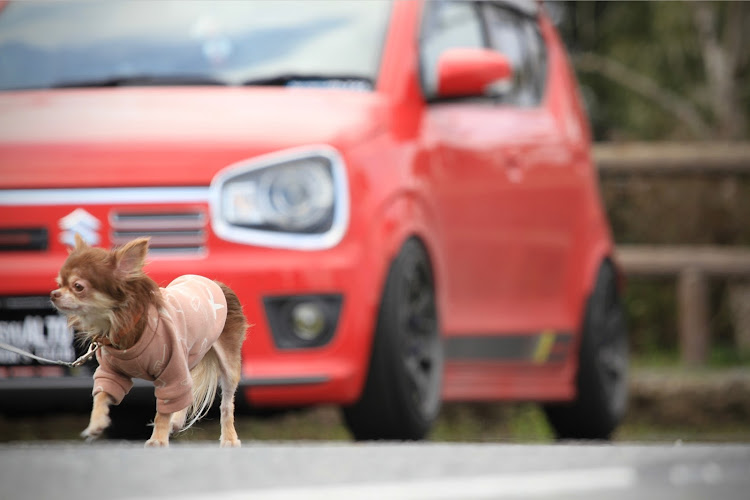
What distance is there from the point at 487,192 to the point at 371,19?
4.89 ft

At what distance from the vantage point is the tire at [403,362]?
5.30 feet

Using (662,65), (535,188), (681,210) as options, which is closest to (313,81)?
(535,188)

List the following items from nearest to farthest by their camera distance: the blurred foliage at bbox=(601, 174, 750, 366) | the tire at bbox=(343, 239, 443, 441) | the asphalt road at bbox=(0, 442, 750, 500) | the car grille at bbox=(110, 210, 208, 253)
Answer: the car grille at bbox=(110, 210, 208, 253)
the asphalt road at bbox=(0, 442, 750, 500)
the tire at bbox=(343, 239, 443, 441)
the blurred foliage at bbox=(601, 174, 750, 366)

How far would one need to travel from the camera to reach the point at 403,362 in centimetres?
162

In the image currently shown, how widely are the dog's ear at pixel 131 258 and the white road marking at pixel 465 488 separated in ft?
1.44

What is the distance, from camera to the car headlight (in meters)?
1.14

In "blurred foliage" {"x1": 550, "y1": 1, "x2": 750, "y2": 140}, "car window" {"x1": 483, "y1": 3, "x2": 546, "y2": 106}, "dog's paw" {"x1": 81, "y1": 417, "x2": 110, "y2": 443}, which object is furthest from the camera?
"blurred foliage" {"x1": 550, "y1": 1, "x2": 750, "y2": 140}

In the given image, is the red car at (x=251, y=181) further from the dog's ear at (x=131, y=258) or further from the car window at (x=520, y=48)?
the car window at (x=520, y=48)

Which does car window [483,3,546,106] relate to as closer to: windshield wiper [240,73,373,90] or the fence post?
windshield wiper [240,73,373,90]

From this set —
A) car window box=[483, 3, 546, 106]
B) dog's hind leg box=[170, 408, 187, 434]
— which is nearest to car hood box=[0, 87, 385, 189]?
dog's hind leg box=[170, 408, 187, 434]

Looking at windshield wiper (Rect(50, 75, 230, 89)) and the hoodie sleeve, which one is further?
windshield wiper (Rect(50, 75, 230, 89))

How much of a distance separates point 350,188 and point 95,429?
0.92 meters

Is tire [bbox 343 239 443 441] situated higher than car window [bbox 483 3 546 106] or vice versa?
car window [bbox 483 3 546 106]

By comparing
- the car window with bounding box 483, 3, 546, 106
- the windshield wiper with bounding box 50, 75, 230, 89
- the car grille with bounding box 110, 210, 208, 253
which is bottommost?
the car window with bounding box 483, 3, 546, 106
